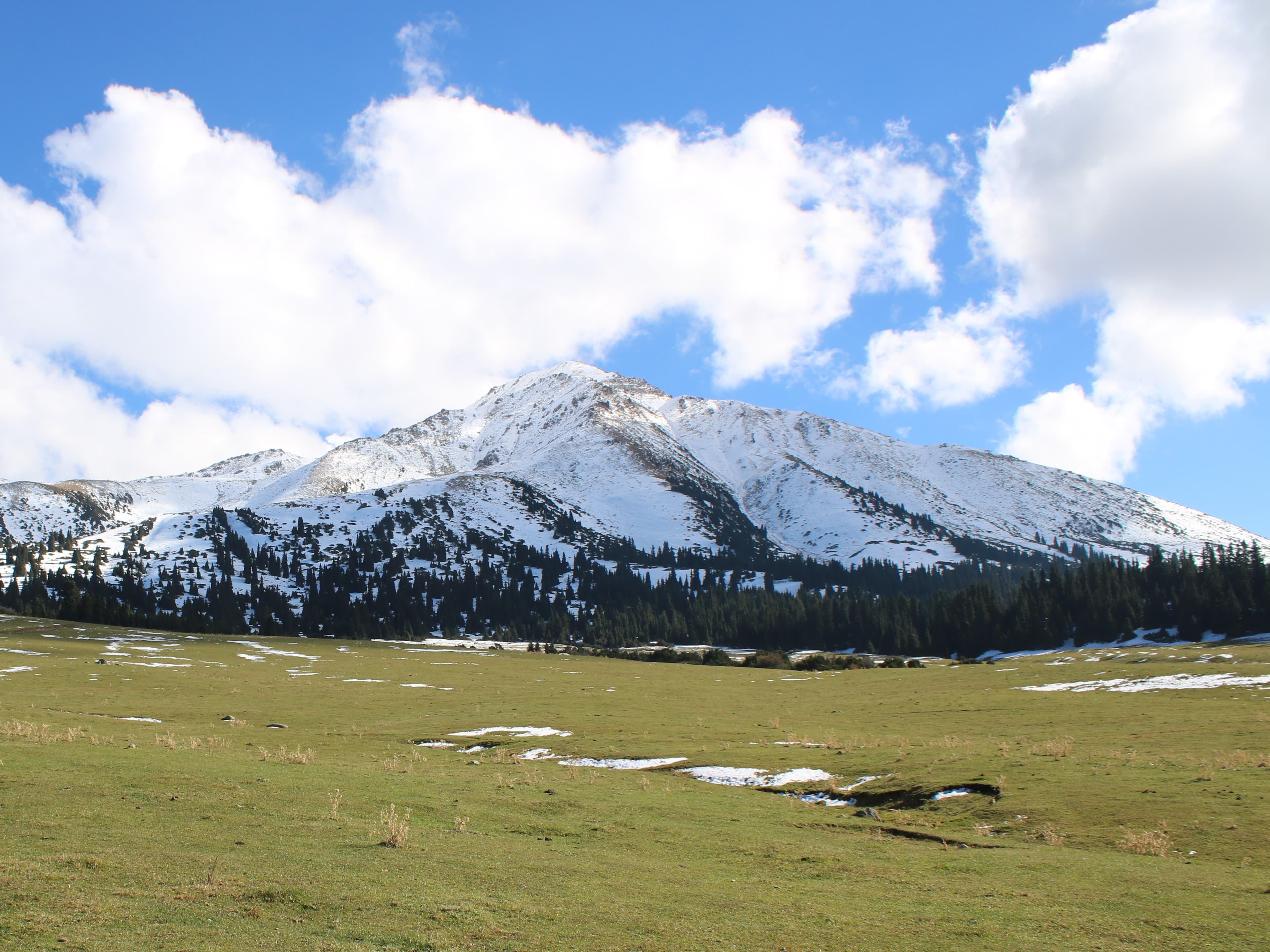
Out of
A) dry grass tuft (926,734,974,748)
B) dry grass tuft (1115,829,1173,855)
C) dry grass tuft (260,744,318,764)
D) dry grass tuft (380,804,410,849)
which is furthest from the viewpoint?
dry grass tuft (926,734,974,748)

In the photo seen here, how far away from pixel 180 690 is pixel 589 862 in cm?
5727

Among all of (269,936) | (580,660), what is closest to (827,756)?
(269,936)

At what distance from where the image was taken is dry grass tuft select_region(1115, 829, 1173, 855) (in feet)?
60.6

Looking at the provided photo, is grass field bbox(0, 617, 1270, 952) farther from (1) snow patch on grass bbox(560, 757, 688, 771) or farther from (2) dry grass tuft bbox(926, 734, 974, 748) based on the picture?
(1) snow patch on grass bbox(560, 757, 688, 771)

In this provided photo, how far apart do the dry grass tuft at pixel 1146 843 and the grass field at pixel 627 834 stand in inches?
3.6

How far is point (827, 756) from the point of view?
33500 mm

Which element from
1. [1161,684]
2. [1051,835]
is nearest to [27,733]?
[1051,835]

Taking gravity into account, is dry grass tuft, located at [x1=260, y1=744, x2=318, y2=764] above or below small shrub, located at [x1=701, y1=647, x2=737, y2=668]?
above

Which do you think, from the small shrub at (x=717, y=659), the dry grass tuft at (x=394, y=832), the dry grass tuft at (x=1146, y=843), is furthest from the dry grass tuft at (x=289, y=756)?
the small shrub at (x=717, y=659)

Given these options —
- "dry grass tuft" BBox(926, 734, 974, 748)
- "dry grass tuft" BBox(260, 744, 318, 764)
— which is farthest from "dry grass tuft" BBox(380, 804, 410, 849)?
"dry grass tuft" BBox(926, 734, 974, 748)

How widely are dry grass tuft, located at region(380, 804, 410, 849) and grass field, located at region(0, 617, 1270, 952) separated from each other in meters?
0.49

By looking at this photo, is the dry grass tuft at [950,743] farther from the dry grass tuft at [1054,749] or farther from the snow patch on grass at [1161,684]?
the snow patch on grass at [1161,684]

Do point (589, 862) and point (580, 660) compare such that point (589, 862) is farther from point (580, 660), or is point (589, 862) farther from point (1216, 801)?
point (580, 660)

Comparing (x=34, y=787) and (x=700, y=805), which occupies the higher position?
(x=34, y=787)
